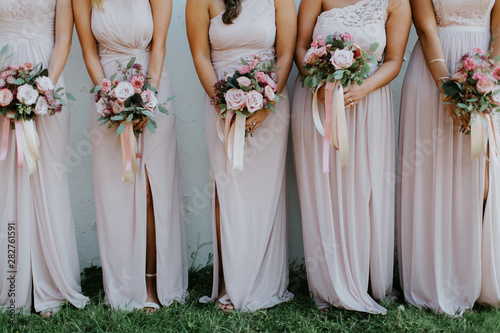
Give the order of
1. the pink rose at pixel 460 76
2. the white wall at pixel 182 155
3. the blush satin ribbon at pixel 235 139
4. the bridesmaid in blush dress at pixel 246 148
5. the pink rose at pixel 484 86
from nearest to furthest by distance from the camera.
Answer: the pink rose at pixel 484 86 → the pink rose at pixel 460 76 → the blush satin ribbon at pixel 235 139 → the bridesmaid in blush dress at pixel 246 148 → the white wall at pixel 182 155

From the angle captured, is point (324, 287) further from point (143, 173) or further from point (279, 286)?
point (143, 173)

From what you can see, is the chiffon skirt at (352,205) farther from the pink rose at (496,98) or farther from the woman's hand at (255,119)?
the pink rose at (496,98)

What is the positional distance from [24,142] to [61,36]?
0.87 meters

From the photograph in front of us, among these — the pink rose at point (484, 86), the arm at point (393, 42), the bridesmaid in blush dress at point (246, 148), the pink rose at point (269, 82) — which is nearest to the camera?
the pink rose at point (484, 86)

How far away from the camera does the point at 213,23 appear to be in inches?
151

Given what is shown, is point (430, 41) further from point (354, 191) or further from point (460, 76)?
point (354, 191)

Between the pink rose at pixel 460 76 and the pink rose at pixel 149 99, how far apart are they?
208 centimetres

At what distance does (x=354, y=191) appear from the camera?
12.5 ft

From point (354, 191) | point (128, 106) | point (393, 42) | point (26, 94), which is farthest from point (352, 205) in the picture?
point (26, 94)

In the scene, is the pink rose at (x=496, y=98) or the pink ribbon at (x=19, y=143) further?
the pink ribbon at (x=19, y=143)

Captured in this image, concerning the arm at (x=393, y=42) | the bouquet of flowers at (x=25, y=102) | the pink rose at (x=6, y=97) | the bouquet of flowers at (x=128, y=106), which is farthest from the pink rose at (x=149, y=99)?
the arm at (x=393, y=42)

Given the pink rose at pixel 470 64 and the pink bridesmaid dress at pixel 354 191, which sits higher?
the pink rose at pixel 470 64

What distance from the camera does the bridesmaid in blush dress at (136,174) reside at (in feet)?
12.6

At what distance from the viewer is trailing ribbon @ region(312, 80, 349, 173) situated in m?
3.52
